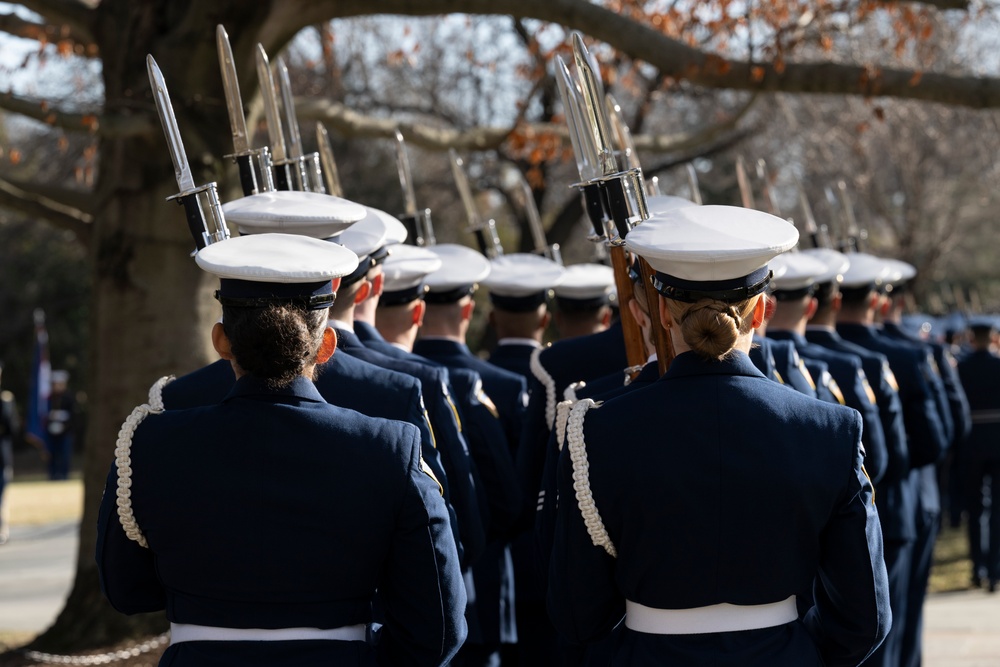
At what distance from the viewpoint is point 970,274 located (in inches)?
1139

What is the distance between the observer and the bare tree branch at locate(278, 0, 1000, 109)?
649 cm

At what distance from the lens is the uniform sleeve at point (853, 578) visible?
Answer: 2.75 metres

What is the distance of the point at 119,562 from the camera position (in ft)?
9.09

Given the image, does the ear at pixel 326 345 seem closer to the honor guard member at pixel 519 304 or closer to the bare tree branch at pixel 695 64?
the honor guard member at pixel 519 304

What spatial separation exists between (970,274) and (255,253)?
93.2 ft

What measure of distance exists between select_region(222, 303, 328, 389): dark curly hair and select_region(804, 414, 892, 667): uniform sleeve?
117 cm

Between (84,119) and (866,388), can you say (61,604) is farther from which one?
(866,388)

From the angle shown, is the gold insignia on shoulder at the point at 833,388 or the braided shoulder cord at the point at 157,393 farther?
the gold insignia on shoulder at the point at 833,388

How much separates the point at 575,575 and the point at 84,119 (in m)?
4.27

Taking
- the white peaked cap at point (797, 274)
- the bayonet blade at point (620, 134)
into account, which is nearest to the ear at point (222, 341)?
the bayonet blade at point (620, 134)

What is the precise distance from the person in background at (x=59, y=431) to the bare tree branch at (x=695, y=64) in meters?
16.0

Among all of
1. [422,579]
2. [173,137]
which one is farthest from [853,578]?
[173,137]

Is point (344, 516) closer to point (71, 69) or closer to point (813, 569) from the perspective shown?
point (813, 569)

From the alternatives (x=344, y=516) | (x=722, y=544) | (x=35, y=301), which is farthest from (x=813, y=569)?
(x=35, y=301)
